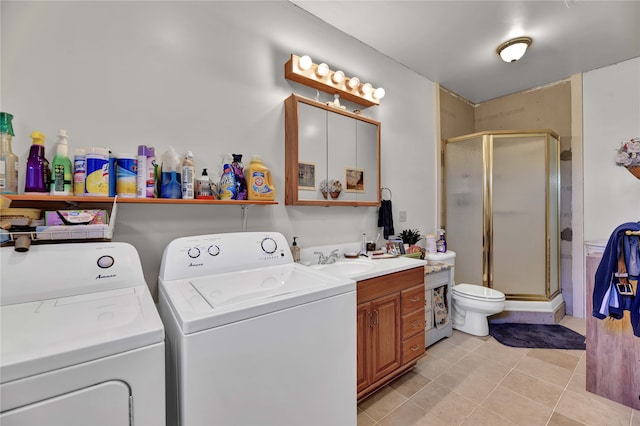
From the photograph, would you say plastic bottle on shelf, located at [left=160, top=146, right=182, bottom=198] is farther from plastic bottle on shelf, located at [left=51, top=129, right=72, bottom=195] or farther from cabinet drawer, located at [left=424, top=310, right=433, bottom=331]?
cabinet drawer, located at [left=424, top=310, right=433, bottom=331]

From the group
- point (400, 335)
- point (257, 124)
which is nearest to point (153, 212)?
point (257, 124)

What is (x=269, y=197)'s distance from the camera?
1.72 m

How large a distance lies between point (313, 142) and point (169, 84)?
934 millimetres

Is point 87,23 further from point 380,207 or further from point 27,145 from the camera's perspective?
point 380,207

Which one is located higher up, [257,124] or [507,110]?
[507,110]

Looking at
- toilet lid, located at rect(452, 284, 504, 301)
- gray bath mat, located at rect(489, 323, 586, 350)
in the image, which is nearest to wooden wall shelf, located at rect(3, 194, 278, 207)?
toilet lid, located at rect(452, 284, 504, 301)

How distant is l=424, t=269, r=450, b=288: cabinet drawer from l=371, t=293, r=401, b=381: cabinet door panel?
0.58 m

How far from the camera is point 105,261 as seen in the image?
1.14 meters

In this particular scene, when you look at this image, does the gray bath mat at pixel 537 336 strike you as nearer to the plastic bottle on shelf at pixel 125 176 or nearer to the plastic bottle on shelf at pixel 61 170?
the plastic bottle on shelf at pixel 125 176

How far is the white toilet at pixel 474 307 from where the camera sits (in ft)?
8.21

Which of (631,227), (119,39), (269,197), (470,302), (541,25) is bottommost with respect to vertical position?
(470,302)

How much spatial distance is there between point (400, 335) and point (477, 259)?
1.73 m

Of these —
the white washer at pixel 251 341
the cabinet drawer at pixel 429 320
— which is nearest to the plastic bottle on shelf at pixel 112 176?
the white washer at pixel 251 341

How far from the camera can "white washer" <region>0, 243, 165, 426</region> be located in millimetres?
636
